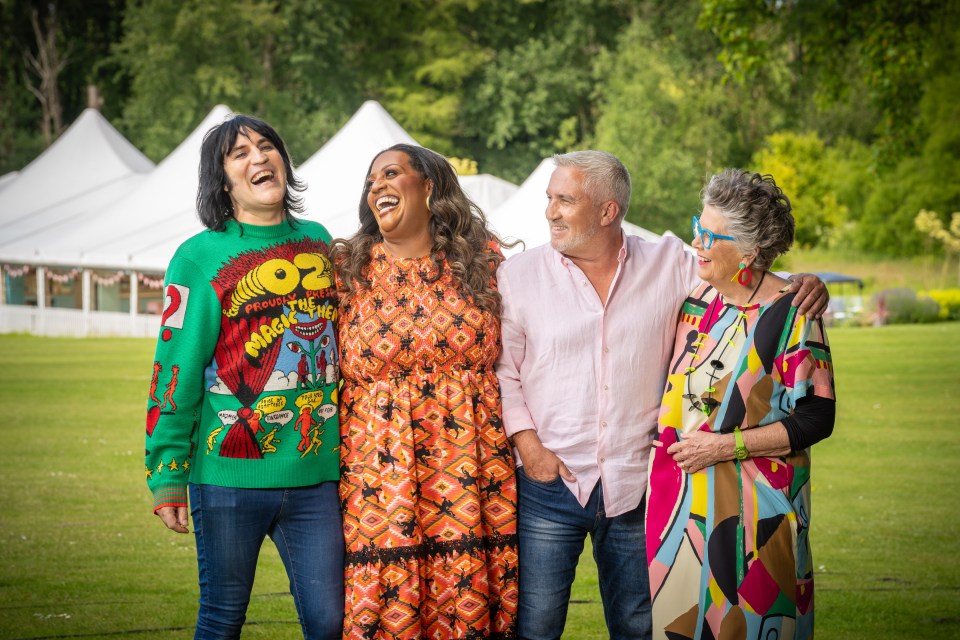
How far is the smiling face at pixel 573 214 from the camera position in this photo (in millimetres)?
3752

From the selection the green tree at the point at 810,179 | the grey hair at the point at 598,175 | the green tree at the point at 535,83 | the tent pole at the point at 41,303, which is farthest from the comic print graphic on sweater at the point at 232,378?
the green tree at the point at 810,179

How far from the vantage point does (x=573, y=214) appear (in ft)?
12.3

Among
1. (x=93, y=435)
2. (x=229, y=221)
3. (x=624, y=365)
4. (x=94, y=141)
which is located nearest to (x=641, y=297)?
(x=624, y=365)

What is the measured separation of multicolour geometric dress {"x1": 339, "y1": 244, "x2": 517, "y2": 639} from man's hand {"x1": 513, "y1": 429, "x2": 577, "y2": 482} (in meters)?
0.06

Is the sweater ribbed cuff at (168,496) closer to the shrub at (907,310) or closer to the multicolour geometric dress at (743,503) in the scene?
the multicolour geometric dress at (743,503)

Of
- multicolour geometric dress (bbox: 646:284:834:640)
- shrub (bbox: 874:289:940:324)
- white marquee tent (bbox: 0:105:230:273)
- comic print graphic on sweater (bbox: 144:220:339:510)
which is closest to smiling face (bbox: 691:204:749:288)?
multicolour geometric dress (bbox: 646:284:834:640)

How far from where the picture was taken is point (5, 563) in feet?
23.1

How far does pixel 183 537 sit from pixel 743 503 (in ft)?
18.4

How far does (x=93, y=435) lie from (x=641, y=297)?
1002cm

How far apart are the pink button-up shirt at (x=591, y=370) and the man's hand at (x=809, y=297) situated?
458 mm

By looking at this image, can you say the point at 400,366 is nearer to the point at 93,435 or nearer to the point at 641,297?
the point at 641,297

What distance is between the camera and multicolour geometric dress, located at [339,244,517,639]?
3.52m

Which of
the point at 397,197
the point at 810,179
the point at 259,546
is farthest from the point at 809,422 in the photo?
the point at 810,179

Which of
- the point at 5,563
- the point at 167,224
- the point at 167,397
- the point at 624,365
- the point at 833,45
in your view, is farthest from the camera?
the point at 167,224
